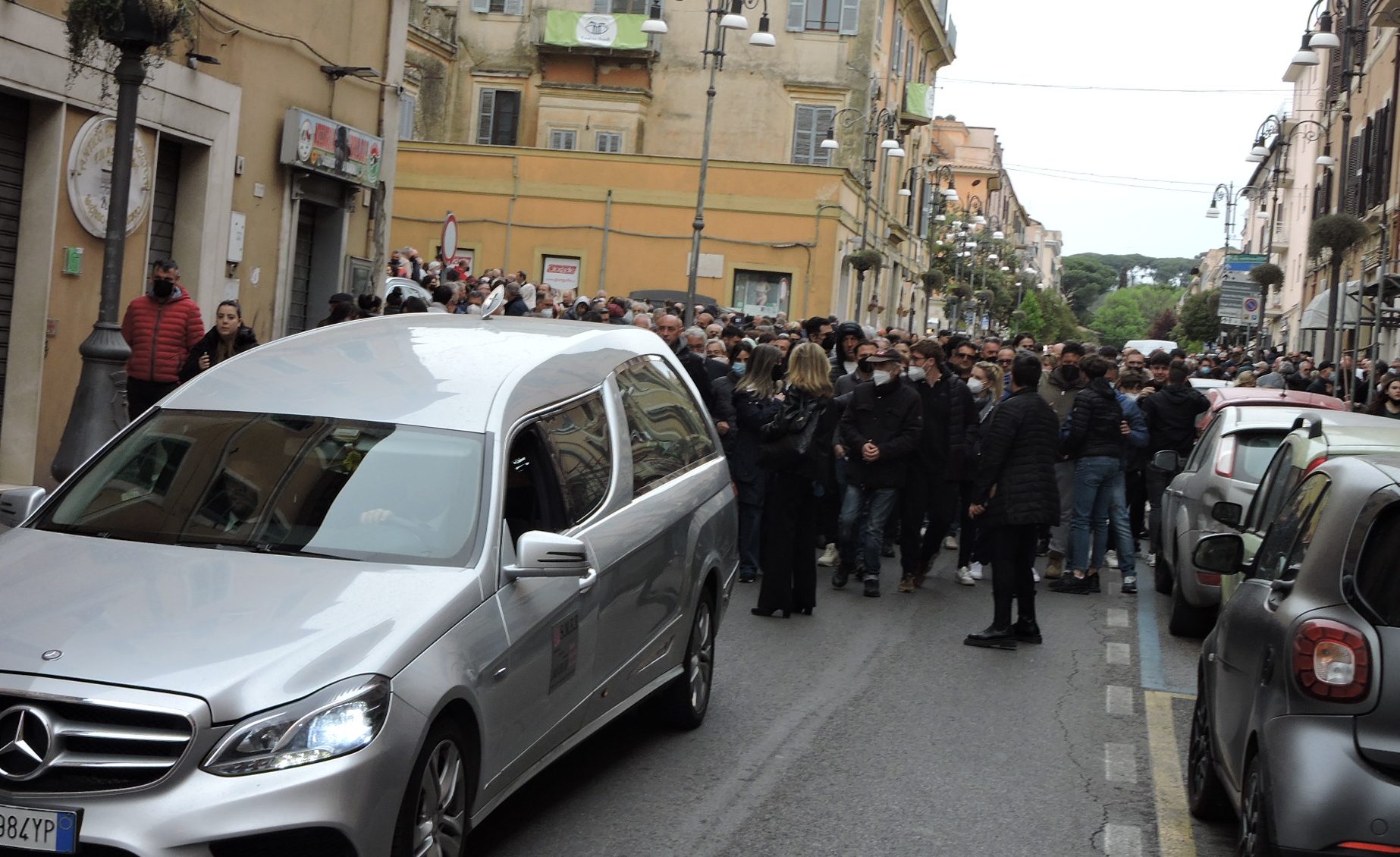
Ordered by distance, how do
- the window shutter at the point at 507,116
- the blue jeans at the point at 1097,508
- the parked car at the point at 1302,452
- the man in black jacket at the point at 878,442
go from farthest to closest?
1. the window shutter at the point at 507,116
2. the blue jeans at the point at 1097,508
3. the man in black jacket at the point at 878,442
4. the parked car at the point at 1302,452

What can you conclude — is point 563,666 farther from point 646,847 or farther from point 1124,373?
point 1124,373

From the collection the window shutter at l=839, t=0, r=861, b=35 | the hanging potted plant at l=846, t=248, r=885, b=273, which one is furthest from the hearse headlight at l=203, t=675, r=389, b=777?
the window shutter at l=839, t=0, r=861, b=35

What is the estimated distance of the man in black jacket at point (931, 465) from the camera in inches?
510

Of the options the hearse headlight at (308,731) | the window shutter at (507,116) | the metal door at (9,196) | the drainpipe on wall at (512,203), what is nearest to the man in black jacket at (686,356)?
the metal door at (9,196)

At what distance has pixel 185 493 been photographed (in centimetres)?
562

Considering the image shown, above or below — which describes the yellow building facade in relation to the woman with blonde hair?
above

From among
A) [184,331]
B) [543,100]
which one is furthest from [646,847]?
[543,100]

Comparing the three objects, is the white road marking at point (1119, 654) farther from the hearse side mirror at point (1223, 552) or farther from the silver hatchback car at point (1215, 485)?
the hearse side mirror at point (1223, 552)

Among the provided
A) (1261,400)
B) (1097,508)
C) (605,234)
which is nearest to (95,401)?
(1097,508)

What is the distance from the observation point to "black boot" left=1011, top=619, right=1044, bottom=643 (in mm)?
10852

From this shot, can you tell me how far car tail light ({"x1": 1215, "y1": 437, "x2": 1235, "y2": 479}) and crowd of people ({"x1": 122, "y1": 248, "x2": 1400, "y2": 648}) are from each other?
120 cm

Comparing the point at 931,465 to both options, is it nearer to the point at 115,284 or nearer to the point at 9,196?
the point at 115,284

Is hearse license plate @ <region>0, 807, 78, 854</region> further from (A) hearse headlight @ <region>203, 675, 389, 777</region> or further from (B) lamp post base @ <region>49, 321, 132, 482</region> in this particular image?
(B) lamp post base @ <region>49, 321, 132, 482</region>

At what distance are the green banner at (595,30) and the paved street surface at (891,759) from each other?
36456 mm
